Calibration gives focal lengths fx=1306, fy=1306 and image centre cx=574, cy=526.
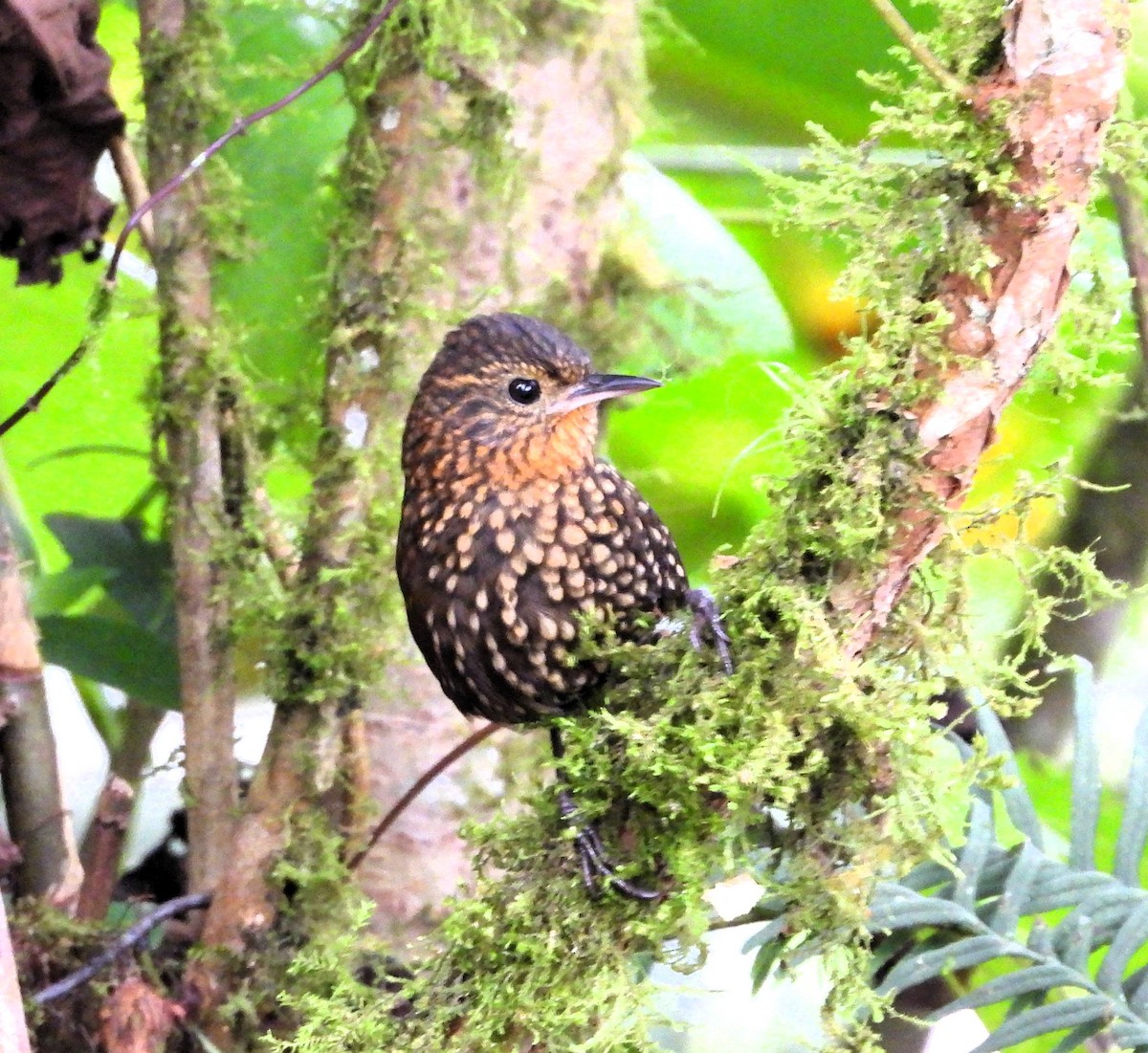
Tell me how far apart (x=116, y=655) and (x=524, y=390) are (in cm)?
72

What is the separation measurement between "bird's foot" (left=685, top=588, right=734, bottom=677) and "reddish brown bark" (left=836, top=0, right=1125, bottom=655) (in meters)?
0.09

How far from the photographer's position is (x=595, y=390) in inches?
48.3

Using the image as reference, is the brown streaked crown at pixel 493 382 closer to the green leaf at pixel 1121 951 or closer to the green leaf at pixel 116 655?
the green leaf at pixel 116 655

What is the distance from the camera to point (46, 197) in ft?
4.45

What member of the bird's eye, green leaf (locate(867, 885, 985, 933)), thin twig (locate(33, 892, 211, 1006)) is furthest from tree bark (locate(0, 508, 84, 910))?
green leaf (locate(867, 885, 985, 933))

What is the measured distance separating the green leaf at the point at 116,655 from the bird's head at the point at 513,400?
1.82 ft

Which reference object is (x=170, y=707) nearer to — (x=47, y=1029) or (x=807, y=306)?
(x=47, y=1029)

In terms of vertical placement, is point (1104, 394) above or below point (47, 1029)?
above

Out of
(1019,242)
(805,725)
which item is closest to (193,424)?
(805,725)

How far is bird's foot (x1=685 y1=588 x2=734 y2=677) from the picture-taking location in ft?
3.06

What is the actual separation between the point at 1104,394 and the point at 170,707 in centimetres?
137

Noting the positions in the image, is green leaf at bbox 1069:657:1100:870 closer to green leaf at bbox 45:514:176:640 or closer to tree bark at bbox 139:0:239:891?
tree bark at bbox 139:0:239:891

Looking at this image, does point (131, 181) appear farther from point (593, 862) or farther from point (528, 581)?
point (593, 862)

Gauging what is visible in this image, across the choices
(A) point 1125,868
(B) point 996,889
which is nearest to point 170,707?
(B) point 996,889
